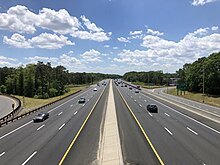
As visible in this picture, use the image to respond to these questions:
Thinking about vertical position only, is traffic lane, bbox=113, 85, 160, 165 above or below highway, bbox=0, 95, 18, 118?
above

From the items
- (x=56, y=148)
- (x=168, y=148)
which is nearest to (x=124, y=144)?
(x=168, y=148)

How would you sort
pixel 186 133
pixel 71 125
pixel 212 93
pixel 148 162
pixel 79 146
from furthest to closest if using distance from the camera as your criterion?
1. pixel 212 93
2. pixel 71 125
3. pixel 186 133
4. pixel 79 146
5. pixel 148 162

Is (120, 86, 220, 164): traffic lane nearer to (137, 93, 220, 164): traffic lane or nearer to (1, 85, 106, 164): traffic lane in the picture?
(137, 93, 220, 164): traffic lane

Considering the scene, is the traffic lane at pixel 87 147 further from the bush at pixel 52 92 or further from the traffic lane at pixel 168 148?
the bush at pixel 52 92

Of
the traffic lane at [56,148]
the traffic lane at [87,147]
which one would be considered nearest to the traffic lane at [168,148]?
the traffic lane at [87,147]

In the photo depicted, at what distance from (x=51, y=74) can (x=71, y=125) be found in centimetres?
12407

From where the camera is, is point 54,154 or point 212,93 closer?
point 54,154

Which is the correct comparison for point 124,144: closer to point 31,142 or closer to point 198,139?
point 198,139

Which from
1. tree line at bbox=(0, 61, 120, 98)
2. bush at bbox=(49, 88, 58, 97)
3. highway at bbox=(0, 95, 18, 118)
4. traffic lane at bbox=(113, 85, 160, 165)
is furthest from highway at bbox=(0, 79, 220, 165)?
tree line at bbox=(0, 61, 120, 98)

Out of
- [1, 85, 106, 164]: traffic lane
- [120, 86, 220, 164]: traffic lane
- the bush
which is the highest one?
[120, 86, 220, 164]: traffic lane

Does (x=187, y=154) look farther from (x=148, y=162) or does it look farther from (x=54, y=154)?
(x=54, y=154)

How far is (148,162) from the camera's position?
661 inches

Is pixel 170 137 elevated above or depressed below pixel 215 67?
below

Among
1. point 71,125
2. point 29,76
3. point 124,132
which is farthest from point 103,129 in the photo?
point 29,76
